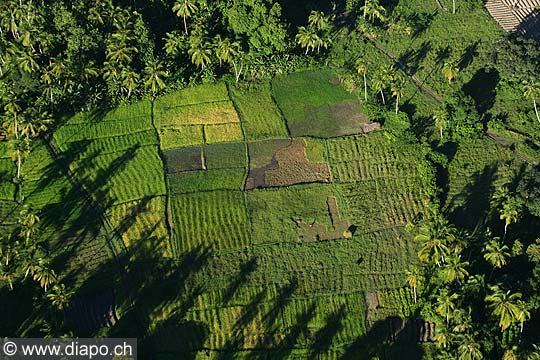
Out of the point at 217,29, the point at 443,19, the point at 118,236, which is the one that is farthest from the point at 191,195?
the point at 443,19

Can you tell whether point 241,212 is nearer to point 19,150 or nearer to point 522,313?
point 19,150

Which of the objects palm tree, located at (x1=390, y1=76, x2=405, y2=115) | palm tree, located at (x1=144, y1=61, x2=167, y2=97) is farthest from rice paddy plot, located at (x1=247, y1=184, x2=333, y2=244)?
palm tree, located at (x1=144, y1=61, x2=167, y2=97)

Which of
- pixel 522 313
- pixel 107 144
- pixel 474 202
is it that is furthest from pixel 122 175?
pixel 522 313

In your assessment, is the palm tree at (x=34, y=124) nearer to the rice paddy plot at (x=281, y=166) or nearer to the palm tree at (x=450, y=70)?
the rice paddy plot at (x=281, y=166)

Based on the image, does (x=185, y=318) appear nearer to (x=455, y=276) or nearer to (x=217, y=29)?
(x=455, y=276)

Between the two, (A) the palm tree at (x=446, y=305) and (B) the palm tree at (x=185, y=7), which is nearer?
(A) the palm tree at (x=446, y=305)

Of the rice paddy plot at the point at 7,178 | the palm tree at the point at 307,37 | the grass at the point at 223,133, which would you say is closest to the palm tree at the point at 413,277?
the grass at the point at 223,133
